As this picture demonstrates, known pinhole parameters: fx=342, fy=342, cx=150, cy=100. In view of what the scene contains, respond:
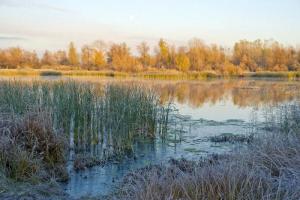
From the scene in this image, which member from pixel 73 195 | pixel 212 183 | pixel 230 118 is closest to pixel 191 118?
pixel 230 118

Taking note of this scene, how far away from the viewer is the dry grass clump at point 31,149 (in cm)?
549

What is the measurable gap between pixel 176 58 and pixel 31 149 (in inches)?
1979

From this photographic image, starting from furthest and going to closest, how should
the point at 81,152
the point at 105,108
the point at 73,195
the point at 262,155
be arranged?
1. the point at 105,108
2. the point at 81,152
3. the point at 73,195
4. the point at 262,155

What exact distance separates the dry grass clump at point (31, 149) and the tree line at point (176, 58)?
45242mm

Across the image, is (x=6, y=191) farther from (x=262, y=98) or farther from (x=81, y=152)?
(x=262, y=98)

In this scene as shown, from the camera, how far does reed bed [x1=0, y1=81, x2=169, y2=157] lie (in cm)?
831

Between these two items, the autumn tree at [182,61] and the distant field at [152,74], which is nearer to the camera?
the distant field at [152,74]

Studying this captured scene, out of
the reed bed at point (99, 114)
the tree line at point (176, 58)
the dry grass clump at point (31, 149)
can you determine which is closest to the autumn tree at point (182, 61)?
the tree line at point (176, 58)

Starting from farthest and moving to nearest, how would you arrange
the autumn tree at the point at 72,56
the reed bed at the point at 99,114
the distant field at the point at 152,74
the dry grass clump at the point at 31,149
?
1. the autumn tree at the point at 72,56
2. the distant field at the point at 152,74
3. the reed bed at the point at 99,114
4. the dry grass clump at the point at 31,149

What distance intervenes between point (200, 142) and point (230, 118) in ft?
15.7

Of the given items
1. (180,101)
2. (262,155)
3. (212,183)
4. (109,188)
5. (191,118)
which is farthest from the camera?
(180,101)

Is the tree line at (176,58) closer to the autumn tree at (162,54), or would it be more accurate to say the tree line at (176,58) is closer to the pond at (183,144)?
the autumn tree at (162,54)

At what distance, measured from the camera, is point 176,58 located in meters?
55.3

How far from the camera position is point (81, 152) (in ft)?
25.8
